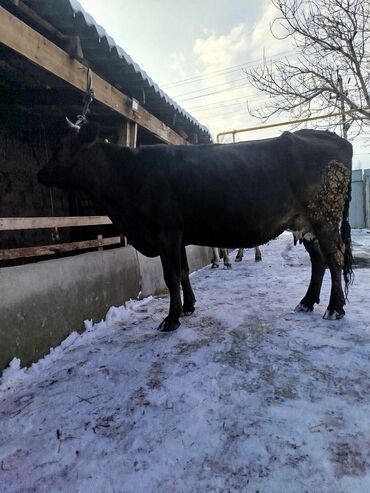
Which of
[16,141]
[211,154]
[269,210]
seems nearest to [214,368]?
[269,210]

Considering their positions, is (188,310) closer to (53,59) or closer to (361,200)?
(53,59)

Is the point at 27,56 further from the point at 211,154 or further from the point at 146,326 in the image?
the point at 146,326

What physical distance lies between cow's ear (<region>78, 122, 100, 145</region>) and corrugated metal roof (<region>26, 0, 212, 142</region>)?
74 centimetres

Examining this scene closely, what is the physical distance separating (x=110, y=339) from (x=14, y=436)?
61.4 inches

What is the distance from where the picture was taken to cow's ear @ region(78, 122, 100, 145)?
3.89m

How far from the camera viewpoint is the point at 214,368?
110 inches

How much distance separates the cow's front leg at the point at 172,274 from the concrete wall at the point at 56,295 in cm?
91

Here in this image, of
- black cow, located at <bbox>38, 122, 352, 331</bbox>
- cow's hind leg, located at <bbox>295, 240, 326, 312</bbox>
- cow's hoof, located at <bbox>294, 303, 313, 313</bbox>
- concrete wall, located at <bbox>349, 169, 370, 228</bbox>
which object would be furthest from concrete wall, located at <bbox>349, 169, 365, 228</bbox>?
cow's hoof, located at <bbox>294, 303, 313, 313</bbox>

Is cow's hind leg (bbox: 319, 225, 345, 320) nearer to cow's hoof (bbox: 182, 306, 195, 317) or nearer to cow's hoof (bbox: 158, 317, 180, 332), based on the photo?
cow's hoof (bbox: 182, 306, 195, 317)

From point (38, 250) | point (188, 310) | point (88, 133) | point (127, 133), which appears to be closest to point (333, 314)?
point (188, 310)

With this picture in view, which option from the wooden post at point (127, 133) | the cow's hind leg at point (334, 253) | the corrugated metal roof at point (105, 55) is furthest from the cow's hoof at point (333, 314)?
the corrugated metal roof at point (105, 55)

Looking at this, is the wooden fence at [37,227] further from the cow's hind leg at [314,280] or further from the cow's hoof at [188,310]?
the cow's hind leg at [314,280]

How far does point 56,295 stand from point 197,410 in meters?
1.93

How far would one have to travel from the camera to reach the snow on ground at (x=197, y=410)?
66.4 inches
